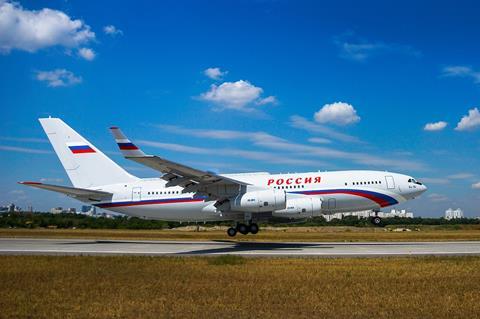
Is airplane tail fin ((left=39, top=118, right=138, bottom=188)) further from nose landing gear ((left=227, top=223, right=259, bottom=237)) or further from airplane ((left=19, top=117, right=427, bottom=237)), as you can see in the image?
nose landing gear ((left=227, top=223, right=259, bottom=237))

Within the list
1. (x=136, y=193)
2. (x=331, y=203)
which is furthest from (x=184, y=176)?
(x=331, y=203)

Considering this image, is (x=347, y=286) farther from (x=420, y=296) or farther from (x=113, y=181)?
(x=113, y=181)

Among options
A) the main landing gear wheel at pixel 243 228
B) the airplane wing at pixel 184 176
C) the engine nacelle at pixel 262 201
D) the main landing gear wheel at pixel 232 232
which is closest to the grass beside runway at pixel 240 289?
the airplane wing at pixel 184 176

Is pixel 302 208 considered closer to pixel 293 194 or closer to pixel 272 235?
pixel 293 194

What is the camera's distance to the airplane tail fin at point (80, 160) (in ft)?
115

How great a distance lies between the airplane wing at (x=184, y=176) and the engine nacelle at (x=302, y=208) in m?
3.27

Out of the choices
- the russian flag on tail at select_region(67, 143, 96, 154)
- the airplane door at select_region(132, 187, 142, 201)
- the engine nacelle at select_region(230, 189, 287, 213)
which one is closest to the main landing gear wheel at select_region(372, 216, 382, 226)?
the engine nacelle at select_region(230, 189, 287, 213)

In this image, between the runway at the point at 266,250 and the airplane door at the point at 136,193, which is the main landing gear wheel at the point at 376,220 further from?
the airplane door at the point at 136,193

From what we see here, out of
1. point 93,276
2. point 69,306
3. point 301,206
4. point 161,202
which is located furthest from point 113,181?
point 69,306

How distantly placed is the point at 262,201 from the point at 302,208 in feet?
9.19

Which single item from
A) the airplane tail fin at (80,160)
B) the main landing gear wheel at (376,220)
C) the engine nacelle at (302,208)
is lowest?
the main landing gear wheel at (376,220)

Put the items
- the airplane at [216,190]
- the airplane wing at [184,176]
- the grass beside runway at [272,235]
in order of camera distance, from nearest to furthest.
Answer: the airplane wing at [184,176] → the airplane at [216,190] → the grass beside runway at [272,235]

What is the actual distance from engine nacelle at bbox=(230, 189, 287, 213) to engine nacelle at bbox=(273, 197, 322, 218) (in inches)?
26.2

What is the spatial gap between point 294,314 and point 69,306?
15.7ft
